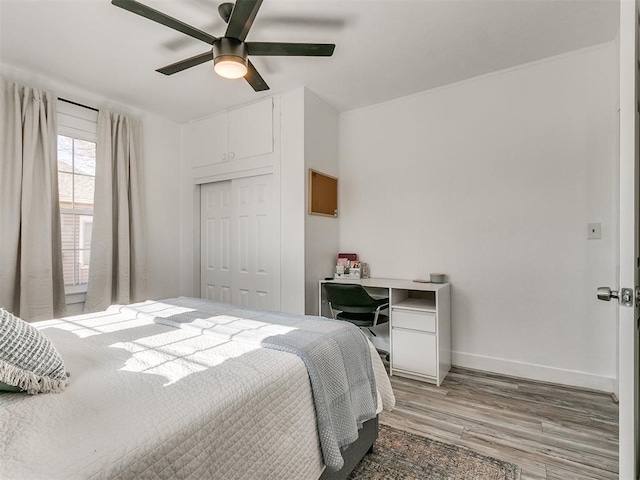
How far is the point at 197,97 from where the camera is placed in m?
3.06

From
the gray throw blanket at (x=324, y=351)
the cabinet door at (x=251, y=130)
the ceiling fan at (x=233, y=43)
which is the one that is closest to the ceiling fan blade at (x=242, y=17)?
the ceiling fan at (x=233, y=43)

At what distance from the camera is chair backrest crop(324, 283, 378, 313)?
8.22ft

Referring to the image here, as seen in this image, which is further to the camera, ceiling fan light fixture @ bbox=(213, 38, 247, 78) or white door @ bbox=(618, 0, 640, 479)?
ceiling fan light fixture @ bbox=(213, 38, 247, 78)

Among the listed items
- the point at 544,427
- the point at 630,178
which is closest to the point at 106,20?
the point at 630,178

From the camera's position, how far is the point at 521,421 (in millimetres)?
1933

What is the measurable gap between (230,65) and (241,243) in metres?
1.92

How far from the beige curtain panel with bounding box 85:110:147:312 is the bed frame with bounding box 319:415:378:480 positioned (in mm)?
2610

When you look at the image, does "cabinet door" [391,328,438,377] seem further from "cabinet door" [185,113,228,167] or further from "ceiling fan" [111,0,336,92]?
"cabinet door" [185,113,228,167]

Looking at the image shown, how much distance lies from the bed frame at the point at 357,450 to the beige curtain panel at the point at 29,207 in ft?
8.58

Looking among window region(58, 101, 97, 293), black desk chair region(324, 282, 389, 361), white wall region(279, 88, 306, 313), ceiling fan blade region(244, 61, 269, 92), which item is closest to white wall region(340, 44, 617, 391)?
black desk chair region(324, 282, 389, 361)

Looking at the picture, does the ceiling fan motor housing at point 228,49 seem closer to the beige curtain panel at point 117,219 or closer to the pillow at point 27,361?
the pillow at point 27,361

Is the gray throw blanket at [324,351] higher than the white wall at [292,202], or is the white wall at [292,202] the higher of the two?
the white wall at [292,202]

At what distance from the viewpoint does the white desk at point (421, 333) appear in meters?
2.45

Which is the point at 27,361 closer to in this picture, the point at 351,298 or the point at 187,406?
the point at 187,406
